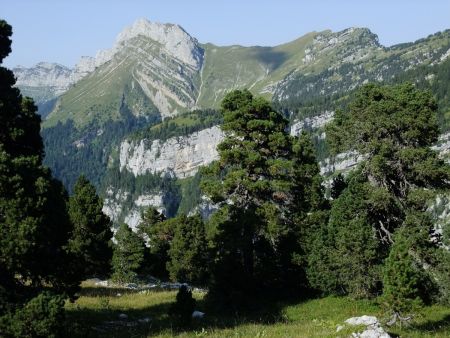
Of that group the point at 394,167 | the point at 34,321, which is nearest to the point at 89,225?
the point at 394,167

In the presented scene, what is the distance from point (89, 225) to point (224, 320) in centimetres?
2367

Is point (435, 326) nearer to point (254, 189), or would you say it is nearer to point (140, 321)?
point (140, 321)

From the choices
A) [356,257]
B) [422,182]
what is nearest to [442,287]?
[356,257]

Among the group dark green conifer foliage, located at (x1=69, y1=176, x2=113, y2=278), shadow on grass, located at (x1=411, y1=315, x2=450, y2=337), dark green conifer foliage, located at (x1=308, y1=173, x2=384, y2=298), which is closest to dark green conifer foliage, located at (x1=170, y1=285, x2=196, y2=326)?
shadow on grass, located at (x1=411, y1=315, x2=450, y2=337)

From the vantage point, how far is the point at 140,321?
76.5ft

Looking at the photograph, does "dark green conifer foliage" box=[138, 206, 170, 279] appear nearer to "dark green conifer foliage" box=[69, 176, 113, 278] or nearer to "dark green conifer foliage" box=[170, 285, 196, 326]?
"dark green conifer foliage" box=[69, 176, 113, 278]

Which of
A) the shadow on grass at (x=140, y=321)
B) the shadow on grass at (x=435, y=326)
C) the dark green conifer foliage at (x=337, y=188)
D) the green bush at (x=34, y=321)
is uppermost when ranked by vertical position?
the dark green conifer foliage at (x=337, y=188)

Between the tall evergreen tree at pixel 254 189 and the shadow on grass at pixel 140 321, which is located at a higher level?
the tall evergreen tree at pixel 254 189

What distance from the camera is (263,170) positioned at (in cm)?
3684

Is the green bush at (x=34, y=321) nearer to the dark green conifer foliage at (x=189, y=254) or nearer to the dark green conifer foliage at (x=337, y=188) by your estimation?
the dark green conifer foliage at (x=337, y=188)

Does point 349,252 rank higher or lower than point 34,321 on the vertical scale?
lower

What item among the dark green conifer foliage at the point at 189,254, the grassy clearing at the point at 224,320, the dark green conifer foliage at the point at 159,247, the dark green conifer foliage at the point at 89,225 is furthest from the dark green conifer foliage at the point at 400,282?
the dark green conifer foliage at the point at 159,247

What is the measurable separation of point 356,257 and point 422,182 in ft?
34.4

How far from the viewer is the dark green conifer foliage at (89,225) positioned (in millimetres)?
44950
